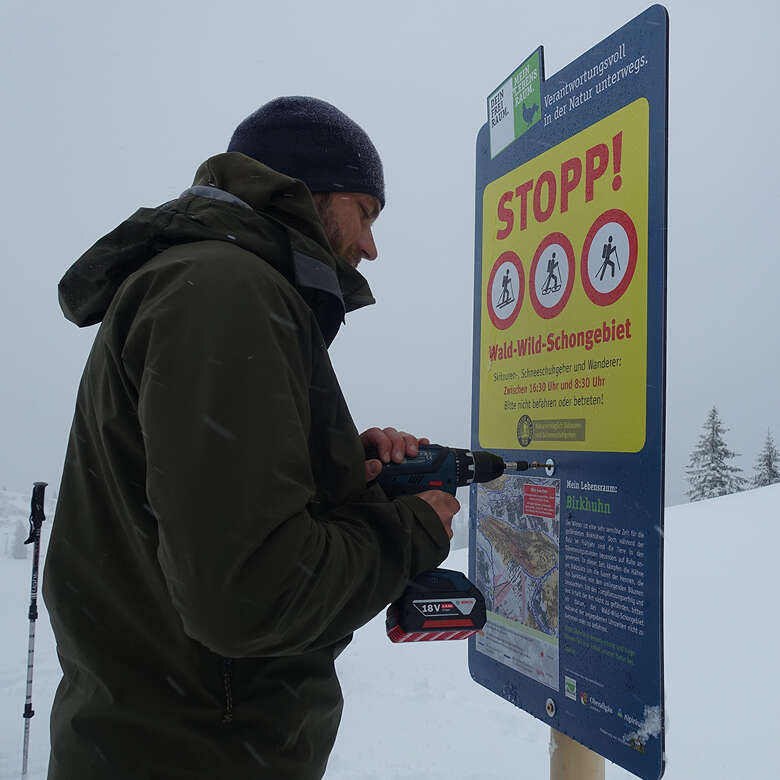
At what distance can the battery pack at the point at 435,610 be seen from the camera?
5.16ft

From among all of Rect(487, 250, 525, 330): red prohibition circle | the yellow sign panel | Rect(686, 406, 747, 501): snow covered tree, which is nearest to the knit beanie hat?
the yellow sign panel

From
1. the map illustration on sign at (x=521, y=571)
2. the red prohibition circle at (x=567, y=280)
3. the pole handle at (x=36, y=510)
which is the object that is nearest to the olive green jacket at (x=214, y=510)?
the map illustration on sign at (x=521, y=571)

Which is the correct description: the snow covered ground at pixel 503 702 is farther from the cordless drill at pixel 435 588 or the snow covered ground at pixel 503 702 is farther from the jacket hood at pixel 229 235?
the jacket hood at pixel 229 235

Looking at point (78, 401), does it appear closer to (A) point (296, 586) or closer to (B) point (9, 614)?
(A) point (296, 586)

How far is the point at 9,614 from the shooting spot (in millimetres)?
9391

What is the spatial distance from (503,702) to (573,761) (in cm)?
366

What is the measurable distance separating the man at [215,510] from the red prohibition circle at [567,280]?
41.4 inches

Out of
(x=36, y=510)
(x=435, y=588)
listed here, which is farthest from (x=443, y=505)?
(x=36, y=510)

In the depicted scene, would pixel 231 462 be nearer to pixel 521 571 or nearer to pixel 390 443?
pixel 390 443

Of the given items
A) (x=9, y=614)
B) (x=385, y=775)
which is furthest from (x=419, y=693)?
(x=9, y=614)

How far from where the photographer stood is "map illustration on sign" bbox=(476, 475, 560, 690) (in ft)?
7.16

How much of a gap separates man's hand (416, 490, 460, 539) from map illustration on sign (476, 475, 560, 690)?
83cm

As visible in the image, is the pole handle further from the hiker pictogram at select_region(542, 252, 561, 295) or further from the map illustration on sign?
the hiker pictogram at select_region(542, 252, 561, 295)

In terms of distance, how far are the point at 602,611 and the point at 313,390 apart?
1256 mm
